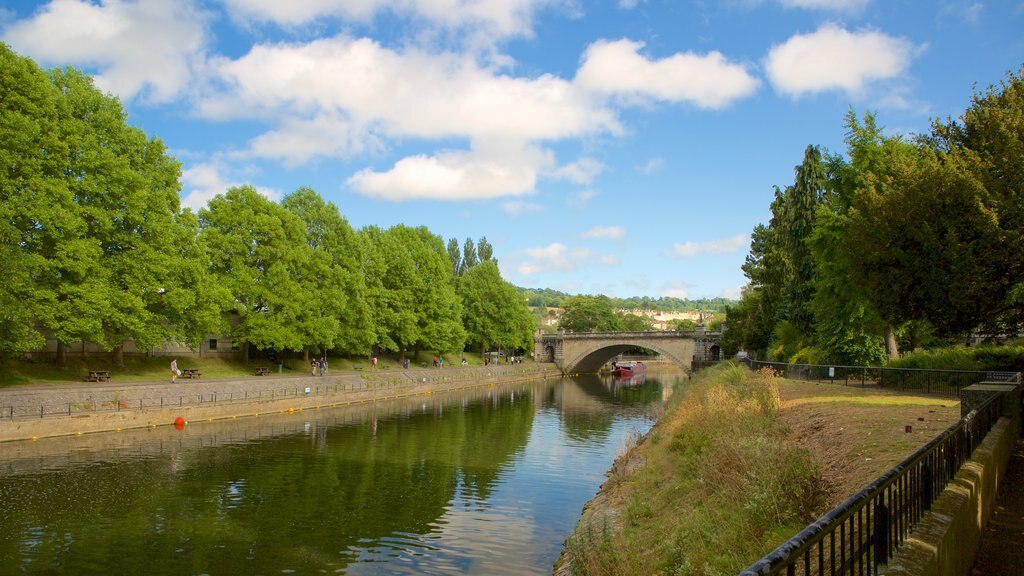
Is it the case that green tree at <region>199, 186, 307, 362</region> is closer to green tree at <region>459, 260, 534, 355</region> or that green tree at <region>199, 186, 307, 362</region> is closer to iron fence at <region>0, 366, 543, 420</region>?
iron fence at <region>0, 366, 543, 420</region>

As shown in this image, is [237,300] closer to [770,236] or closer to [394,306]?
[394,306]

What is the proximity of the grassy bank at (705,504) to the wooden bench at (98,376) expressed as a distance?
91.6 feet

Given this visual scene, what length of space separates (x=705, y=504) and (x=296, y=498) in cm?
1309

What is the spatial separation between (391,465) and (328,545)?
9944mm

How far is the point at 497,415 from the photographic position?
44.5 meters

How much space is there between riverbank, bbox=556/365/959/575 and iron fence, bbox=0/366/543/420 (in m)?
22.8

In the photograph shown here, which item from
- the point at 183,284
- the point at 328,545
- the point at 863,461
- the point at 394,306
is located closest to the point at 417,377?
the point at 394,306

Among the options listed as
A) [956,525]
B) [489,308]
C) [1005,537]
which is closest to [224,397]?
[1005,537]

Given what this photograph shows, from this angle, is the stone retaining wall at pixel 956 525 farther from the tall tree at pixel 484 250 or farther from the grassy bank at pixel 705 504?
the tall tree at pixel 484 250

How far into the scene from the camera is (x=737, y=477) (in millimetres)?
12594

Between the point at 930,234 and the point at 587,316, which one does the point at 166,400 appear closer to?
the point at 930,234

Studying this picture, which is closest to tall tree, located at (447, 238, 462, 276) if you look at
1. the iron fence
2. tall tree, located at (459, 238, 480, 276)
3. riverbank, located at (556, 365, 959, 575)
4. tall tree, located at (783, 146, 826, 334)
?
tall tree, located at (459, 238, 480, 276)

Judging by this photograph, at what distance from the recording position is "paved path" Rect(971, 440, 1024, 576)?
766 cm

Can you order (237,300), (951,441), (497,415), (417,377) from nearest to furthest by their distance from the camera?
1. (951,441)
2. (497,415)
3. (237,300)
4. (417,377)
